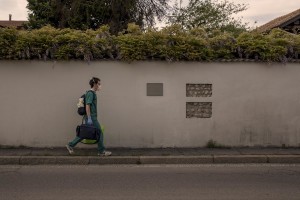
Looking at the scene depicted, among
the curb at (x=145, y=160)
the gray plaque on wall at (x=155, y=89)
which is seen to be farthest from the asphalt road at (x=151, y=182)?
the gray plaque on wall at (x=155, y=89)

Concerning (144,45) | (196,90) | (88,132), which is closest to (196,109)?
(196,90)

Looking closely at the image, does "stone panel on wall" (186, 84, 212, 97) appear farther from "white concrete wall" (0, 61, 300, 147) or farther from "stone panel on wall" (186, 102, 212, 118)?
"stone panel on wall" (186, 102, 212, 118)

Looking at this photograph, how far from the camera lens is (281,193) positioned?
6.66 meters

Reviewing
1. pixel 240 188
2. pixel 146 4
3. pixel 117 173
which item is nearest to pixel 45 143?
pixel 117 173

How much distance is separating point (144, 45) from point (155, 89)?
3.63ft

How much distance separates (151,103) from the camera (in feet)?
35.1

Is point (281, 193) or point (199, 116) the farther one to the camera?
point (199, 116)

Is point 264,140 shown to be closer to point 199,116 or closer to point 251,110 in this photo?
point 251,110

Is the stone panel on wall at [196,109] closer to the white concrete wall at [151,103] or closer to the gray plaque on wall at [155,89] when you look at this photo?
the white concrete wall at [151,103]

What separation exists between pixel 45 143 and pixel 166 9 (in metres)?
15.6

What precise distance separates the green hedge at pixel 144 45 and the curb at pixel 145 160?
2470 mm

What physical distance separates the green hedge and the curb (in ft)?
8.11

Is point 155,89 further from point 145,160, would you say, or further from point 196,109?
point 145,160

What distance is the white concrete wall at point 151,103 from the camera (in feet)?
34.4
